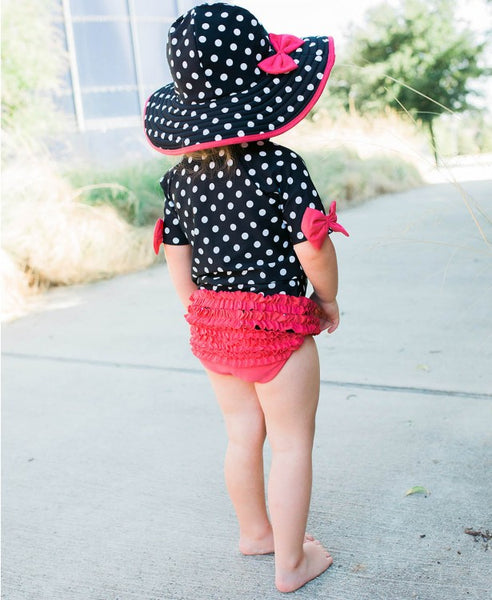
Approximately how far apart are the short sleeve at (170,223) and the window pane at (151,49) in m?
16.7

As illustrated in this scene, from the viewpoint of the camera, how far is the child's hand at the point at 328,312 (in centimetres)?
201

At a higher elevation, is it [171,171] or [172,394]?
[171,171]

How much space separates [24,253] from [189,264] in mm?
4021

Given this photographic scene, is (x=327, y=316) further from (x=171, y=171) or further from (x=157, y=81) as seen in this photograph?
(x=157, y=81)

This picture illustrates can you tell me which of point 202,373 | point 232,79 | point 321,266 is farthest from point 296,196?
point 202,373

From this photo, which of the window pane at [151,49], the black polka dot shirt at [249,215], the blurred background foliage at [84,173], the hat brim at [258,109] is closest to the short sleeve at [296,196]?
the black polka dot shirt at [249,215]

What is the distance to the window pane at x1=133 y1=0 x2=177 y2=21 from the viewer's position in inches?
701

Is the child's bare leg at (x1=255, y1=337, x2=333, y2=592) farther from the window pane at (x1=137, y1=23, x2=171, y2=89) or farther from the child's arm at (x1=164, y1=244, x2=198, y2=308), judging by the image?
the window pane at (x1=137, y1=23, x2=171, y2=89)

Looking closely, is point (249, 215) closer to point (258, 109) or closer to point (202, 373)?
point (258, 109)

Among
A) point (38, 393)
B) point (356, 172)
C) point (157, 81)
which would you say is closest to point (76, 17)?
point (157, 81)

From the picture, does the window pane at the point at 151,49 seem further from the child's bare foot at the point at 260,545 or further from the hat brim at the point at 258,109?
the child's bare foot at the point at 260,545

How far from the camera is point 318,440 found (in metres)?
2.89

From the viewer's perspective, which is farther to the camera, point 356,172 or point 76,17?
point 76,17

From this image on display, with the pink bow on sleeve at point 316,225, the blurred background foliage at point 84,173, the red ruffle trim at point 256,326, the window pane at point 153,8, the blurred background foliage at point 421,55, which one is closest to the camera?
the pink bow on sleeve at point 316,225
